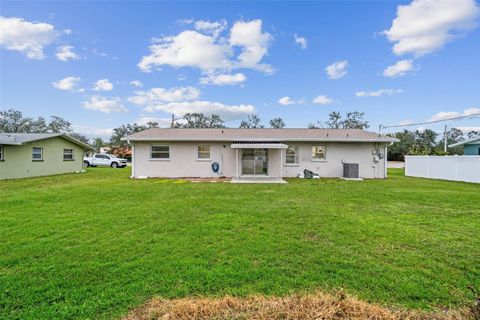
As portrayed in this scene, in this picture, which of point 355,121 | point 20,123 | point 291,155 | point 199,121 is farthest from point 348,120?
point 20,123

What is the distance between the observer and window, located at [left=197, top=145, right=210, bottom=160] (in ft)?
55.5

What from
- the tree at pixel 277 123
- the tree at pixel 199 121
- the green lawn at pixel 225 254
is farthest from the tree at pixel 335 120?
the green lawn at pixel 225 254

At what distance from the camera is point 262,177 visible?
16.1 m

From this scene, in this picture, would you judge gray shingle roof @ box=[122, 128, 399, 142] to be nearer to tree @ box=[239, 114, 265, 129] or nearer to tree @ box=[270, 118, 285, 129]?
tree @ box=[239, 114, 265, 129]

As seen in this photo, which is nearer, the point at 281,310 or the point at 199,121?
the point at 281,310

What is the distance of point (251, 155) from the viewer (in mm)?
16750

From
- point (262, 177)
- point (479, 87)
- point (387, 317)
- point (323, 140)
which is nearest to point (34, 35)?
point (262, 177)

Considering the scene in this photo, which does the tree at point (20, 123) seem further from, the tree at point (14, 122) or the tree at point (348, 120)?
the tree at point (348, 120)

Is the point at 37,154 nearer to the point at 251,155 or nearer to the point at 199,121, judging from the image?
the point at 251,155

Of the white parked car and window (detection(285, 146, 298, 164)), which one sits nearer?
window (detection(285, 146, 298, 164))

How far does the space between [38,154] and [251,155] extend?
15.8 metres

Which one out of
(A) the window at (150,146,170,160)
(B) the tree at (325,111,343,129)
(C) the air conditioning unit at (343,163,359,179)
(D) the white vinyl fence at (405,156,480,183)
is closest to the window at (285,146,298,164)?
(C) the air conditioning unit at (343,163,359,179)

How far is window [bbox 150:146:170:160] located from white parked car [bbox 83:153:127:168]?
14930 mm

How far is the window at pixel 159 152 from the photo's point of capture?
17.0m
